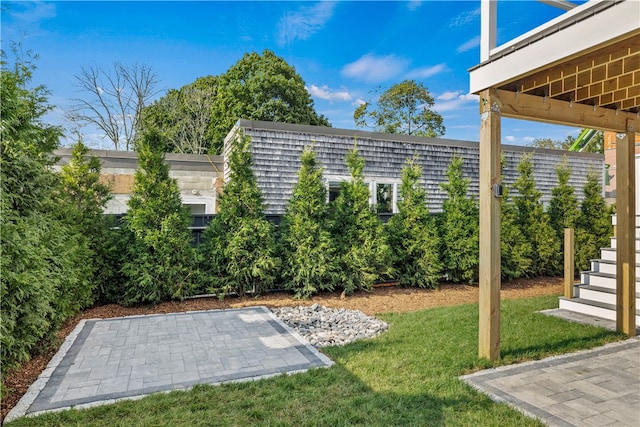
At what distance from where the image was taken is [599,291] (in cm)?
514

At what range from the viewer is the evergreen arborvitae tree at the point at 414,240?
281 inches

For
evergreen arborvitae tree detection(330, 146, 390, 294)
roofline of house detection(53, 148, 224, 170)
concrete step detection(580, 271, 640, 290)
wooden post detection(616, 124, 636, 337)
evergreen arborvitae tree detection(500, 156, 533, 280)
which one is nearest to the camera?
wooden post detection(616, 124, 636, 337)

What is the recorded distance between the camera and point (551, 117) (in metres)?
3.65

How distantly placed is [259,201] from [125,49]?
53.6 ft

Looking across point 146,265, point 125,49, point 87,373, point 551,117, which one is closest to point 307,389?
point 87,373

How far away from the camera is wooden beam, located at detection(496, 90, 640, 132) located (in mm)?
3463

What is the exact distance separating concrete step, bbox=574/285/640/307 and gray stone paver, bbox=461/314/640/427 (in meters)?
1.50

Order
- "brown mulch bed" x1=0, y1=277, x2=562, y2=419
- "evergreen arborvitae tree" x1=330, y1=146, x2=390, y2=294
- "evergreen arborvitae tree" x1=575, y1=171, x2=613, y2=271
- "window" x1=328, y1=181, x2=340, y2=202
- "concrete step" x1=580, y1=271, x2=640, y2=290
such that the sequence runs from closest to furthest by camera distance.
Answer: "concrete step" x1=580, y1=271, x2=640, y2=290 < "brown mulch bed" x1=0, y1=277, x2=562, y2=419 < "evergreen arborvitae tree" x1=330, y1=146, x2=390, y2=294 < "evergreen arborvitae tree" x1=575, y1=171, x2=613, y2=271 < "window" x1=328, y1=181, x2=340, y2=202

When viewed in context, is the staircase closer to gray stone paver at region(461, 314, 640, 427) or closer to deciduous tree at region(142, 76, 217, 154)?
gray stone paver at region(461, 314, 640, 427)

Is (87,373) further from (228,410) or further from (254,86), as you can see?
(254,86)

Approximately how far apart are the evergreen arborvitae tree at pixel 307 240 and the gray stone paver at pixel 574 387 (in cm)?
364

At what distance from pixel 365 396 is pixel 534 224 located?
724 cm

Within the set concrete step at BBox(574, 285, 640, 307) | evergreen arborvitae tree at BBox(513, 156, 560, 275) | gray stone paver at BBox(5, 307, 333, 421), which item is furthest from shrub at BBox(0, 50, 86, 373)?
evergreen arborvitae tree at BBox(513, 156, 560, 275)

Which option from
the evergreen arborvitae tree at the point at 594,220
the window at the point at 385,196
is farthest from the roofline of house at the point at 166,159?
the evergreen arborvitae tree at the point at 594,220
